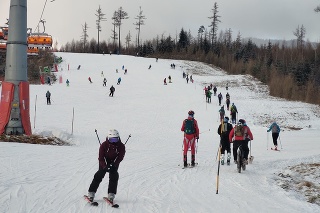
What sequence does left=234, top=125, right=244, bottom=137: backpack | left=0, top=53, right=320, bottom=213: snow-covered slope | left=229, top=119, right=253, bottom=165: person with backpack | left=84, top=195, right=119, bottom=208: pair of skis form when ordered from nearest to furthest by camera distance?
left=84, top=195, right=119, bottom=208: pair of skis < left=0, top=53, right=320, bottom=213: snow-covered slope < left=229, top=119, right=253, bottom=165: person with backpack < left=234, top=125, right=244, bottom=137: backpack

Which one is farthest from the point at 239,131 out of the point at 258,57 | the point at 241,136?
the point at 258,57

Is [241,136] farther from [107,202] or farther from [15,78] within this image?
[15,78]

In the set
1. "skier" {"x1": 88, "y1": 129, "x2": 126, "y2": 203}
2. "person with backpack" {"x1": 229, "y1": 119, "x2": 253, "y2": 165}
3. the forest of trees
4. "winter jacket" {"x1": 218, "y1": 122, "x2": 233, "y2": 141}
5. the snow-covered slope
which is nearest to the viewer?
"skier" {"x1": 88, "y1": 129, "x2": 126, "y2": 203}

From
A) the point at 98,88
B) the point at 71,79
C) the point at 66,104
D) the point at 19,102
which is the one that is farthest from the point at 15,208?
the point at 71,79

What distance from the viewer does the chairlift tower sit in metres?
15.4

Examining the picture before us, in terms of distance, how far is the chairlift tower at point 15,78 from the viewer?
1538 cm

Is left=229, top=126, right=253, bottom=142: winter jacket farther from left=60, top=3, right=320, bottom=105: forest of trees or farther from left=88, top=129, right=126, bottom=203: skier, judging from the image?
left=60, top=3, right=320, bottom=105: forest of trees

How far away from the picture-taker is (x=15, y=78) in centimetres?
1569

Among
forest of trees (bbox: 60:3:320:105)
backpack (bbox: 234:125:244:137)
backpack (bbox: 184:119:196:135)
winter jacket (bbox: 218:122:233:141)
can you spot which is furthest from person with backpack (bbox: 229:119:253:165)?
forest of trees (bbox: 60:3:320:105)

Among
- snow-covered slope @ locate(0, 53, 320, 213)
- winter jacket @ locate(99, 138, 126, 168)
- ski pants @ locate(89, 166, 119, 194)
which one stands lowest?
snow-covered slope @ locate(0, 53, 320, 213)

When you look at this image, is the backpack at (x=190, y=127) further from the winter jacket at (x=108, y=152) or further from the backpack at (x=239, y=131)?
the winter jacket at (x=108, y=152)

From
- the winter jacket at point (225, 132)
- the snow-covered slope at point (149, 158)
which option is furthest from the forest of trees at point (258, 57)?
the winter jacket at point (225, 132)

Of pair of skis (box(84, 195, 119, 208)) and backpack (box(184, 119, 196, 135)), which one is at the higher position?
backpack (box(184, 119, 196, 135))

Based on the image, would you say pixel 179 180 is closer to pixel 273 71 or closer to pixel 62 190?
pixel 62 190
